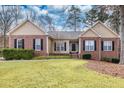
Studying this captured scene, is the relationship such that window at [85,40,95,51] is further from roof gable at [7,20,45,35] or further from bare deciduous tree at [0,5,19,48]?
bare deciduous tree at [0,5,19,48]

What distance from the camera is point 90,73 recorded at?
33.3 feet

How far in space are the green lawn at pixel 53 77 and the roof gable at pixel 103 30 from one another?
815 centimetres

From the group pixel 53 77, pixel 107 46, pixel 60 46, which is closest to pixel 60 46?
pixel 60 46

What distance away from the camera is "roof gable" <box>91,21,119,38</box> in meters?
19.1

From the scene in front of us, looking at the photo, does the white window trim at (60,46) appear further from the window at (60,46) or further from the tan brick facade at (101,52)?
the tan brick facade at (101,52)

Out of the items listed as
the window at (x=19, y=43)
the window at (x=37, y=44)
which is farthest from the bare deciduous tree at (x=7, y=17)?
the window at (x=37, y=44)

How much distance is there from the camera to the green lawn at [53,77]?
8742mm

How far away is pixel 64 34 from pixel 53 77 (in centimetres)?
953

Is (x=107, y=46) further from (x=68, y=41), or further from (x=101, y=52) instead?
(x=68, y=41)

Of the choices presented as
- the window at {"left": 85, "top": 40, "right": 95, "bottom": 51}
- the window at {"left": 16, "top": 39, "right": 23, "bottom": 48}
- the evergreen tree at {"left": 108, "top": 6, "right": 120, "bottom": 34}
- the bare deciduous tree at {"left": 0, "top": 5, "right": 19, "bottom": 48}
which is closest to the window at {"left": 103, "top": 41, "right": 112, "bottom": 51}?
the window at {"left": 85, "top": 40, "right": 95, "bottom": 51}

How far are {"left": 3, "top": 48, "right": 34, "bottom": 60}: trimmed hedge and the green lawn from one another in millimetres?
3380

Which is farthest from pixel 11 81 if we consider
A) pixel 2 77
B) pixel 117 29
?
pixel 117 29
